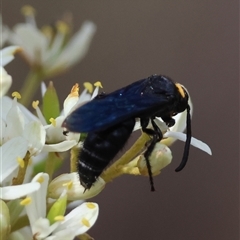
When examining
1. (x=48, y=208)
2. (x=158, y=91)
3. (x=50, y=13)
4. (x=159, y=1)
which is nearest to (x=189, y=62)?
(x=159, y=1)

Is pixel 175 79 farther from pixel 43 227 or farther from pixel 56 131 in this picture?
pixel 43 227

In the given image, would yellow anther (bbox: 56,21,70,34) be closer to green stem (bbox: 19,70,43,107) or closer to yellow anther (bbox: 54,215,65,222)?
green stem (bbox: 19,70,43,107)

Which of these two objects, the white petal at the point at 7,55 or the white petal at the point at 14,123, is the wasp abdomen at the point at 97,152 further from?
the white petal at the point at 7,55

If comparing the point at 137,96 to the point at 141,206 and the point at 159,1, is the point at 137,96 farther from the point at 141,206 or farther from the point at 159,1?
the point at 159,1

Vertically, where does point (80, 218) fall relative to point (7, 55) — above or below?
below

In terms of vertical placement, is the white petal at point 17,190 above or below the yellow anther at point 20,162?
below

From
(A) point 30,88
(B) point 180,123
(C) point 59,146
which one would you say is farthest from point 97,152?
(A) point 30,88

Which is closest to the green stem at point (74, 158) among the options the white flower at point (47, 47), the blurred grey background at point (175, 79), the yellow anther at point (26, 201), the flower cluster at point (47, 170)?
the flower cluster at point (47, 170)

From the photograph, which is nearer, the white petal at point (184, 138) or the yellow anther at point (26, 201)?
the yellow anther at point (26, 201)
